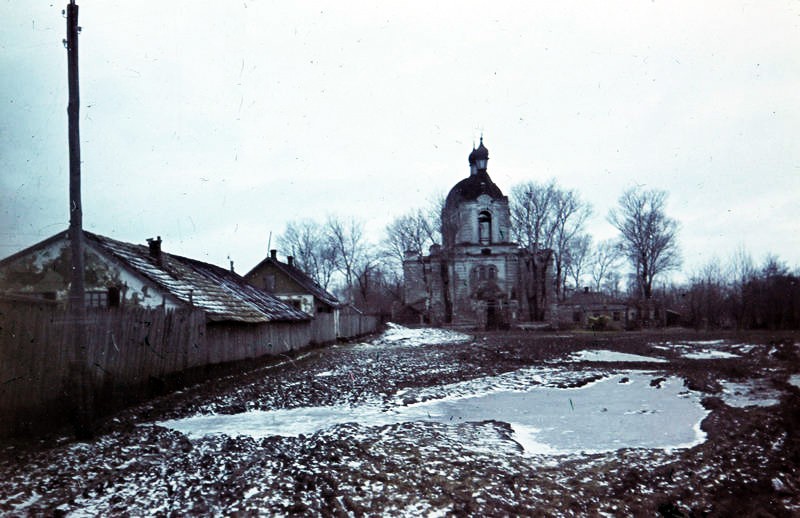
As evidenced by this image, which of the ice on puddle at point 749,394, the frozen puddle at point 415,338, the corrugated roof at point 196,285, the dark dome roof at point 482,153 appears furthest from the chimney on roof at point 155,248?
the dark dome roof at point 482,153

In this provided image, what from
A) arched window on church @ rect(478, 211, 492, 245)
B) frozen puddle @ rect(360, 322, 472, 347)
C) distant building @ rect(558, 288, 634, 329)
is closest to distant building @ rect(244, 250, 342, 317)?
frozen puddle @ rect(360, 322, 472, 347)

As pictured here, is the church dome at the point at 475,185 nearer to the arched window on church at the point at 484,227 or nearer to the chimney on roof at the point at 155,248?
the arched window on church at the point at 484,227

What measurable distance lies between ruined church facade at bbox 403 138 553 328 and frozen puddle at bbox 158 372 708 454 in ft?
145

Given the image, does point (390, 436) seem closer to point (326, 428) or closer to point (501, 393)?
point (326, 428)

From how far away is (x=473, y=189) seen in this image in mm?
59688

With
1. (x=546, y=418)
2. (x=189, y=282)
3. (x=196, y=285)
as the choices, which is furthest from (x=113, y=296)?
(x=546, y=418)

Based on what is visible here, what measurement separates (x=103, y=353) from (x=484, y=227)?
172 ft

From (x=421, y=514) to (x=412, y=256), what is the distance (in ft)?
195

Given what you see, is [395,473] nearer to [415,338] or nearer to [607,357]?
[607,357]

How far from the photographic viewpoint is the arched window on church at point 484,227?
196ft

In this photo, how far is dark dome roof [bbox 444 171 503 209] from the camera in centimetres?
5934

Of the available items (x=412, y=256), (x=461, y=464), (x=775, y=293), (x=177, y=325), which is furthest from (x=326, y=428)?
(x=412, y=256)

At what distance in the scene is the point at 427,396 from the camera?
481 inches

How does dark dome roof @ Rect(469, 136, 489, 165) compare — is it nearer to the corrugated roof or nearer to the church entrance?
the church entrance
